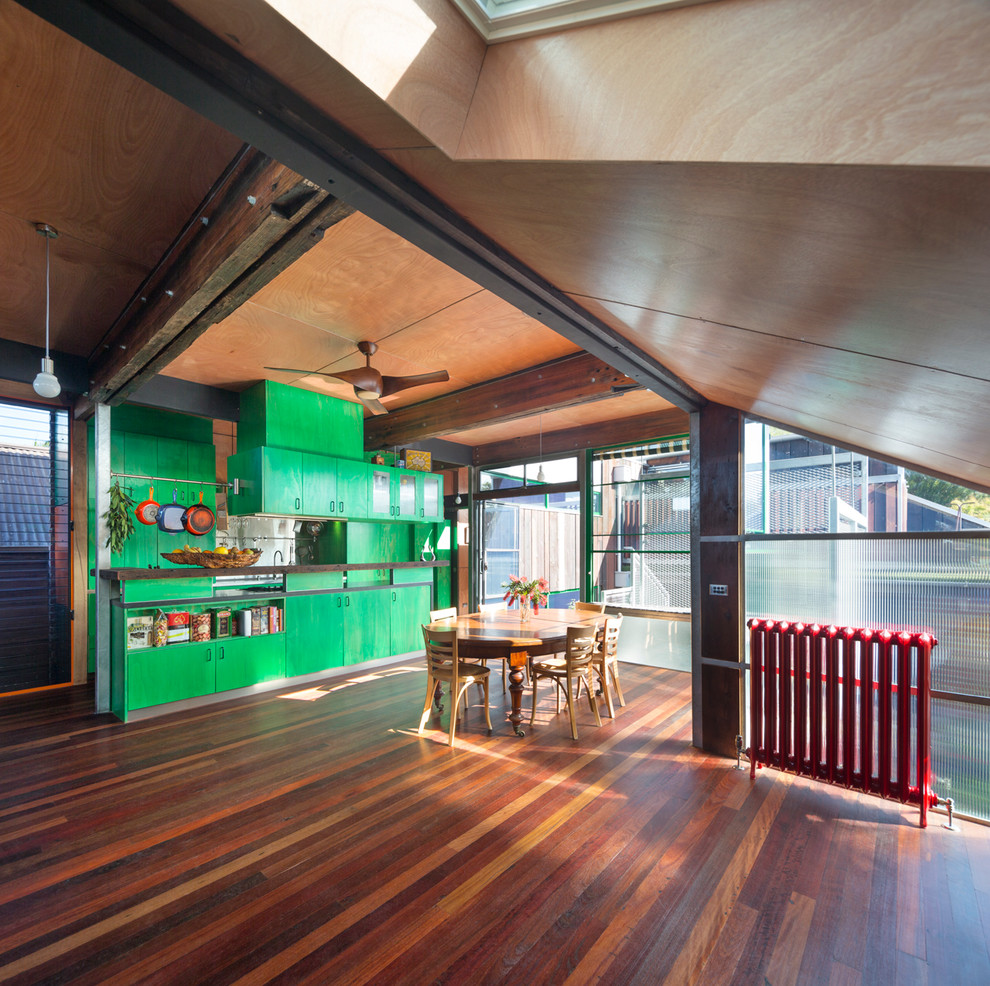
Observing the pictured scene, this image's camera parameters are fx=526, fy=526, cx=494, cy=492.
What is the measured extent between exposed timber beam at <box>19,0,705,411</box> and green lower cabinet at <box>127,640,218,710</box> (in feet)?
14.5

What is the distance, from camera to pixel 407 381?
4.07 metres

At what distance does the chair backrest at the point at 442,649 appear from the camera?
3.94 m

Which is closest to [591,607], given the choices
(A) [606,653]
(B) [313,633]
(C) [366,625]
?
(A) [606,653]

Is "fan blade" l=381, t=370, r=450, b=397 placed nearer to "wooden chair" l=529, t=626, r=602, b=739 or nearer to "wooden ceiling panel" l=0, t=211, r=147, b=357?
"wooden ceiling panel" l=0, t=211, r=147, b=357

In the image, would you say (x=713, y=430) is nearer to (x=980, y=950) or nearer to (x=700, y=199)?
(x=980, y=950)

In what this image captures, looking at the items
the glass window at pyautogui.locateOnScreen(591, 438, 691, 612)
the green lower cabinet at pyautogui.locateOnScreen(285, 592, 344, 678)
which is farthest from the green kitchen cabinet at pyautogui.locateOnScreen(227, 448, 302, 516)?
the glass window at pyautogui.locateOnScreen(591, 438, 691, 612)

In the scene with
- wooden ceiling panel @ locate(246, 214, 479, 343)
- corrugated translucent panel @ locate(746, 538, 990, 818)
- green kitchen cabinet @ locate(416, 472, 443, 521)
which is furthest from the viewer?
green kitchen cabinet @ locate(416, 472, 443, 521)

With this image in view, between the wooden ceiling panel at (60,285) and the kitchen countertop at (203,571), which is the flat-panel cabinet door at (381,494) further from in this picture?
the wooden ceiling panel at (60,285)

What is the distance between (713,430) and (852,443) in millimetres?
867

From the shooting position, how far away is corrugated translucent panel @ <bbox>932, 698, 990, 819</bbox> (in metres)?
2.78

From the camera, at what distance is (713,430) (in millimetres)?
3861

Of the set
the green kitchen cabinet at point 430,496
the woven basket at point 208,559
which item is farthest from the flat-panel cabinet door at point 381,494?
the woven basket at point 208,559

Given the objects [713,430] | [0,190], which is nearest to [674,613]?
[713,430]

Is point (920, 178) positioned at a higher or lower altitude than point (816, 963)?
higher
